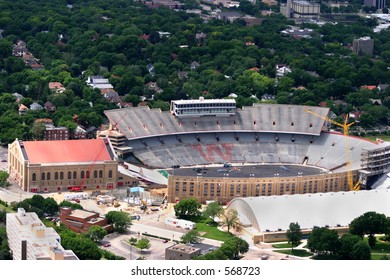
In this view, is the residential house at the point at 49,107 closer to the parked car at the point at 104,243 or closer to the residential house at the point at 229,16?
the parked car at the point at 104,243

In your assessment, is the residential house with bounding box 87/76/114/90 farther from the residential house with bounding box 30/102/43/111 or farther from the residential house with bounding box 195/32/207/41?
the residential house with bounding box 195/32/207/41

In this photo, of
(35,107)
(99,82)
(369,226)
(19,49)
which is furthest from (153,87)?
(369,226)

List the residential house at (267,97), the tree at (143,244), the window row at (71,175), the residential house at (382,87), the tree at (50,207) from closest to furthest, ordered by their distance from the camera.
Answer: the tree at (143,244), the tree at (50,207), the window row at (71,175), the residential house at (267,97), the residential house at (382,87)

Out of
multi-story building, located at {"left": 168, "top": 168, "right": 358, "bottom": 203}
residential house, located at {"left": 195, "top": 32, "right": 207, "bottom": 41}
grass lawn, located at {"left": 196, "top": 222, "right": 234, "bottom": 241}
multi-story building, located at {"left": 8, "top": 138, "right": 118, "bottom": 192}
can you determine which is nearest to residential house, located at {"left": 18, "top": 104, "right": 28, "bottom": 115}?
multi-story building, located at {"left": 8, "top": 138, "right": 118, "bottom": 192}

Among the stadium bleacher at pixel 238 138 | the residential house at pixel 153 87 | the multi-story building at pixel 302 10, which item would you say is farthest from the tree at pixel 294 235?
the multi-story building at pixel 302 10

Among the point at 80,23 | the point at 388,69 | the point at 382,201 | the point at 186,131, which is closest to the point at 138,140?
the point at 186,131

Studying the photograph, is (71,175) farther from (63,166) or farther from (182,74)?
(182,74)
